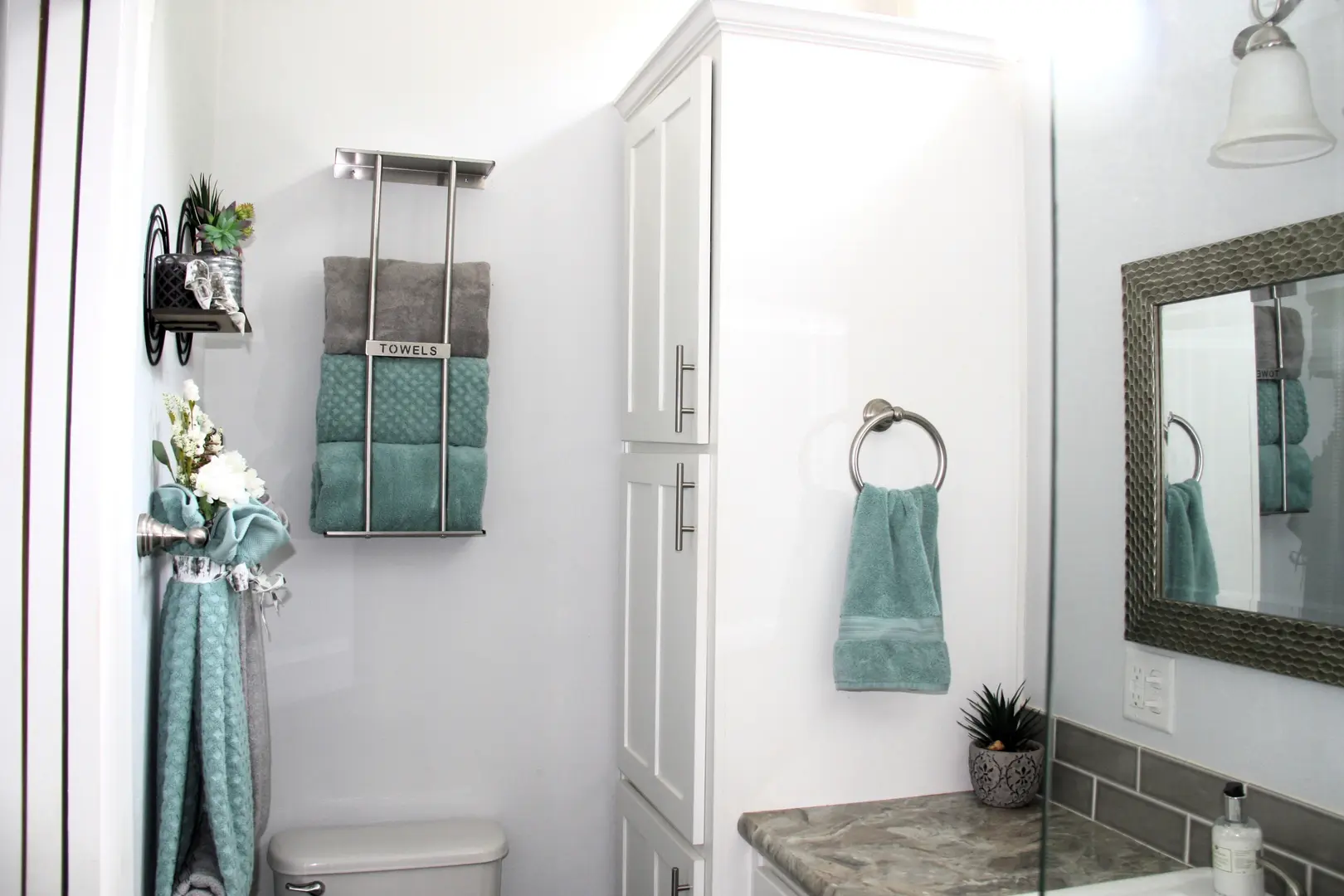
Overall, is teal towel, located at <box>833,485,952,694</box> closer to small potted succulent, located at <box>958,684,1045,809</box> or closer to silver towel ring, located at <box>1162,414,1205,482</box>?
small potted succulent, located at <box>958,684,1045,809</box>

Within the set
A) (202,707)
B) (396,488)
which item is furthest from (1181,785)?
(396,488)

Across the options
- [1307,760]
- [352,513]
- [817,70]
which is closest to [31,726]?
[352,513]

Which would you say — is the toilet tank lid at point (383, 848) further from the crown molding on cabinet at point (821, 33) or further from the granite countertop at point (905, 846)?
the crown molding on cabinet at point (821, 33)

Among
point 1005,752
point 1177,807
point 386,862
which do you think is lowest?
point 386,862

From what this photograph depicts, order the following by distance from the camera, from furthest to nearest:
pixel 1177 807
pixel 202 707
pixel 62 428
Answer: pixel 202 707
pixel 62 428
pixel 1177 807

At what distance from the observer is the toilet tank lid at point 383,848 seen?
196cm

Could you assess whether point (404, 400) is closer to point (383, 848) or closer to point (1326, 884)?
point (383, 848)

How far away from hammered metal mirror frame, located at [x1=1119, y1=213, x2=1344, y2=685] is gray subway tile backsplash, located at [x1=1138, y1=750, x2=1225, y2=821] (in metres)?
0.08

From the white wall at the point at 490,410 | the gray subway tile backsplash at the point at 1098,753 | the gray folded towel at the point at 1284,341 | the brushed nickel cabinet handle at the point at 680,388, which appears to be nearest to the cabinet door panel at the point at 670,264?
the brushed nickel cabinet handle at the point at 680,388

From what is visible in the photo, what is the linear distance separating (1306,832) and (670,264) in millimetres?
1466

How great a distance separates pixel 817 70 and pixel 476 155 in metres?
0.81

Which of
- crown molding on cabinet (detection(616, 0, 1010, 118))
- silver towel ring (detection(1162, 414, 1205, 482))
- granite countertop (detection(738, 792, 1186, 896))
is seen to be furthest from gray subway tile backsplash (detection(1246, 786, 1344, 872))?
crown molding on cabinet (detection(616, 0, 1010, 118))

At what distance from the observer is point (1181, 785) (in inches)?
28.4

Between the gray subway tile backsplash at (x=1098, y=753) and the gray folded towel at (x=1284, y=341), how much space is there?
276mm
